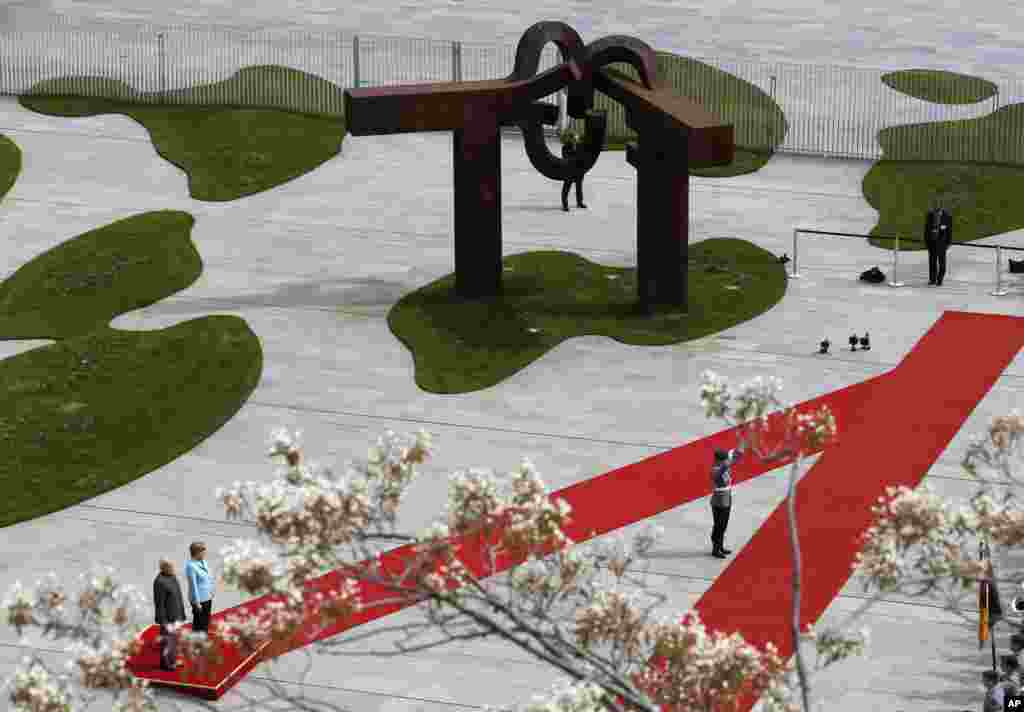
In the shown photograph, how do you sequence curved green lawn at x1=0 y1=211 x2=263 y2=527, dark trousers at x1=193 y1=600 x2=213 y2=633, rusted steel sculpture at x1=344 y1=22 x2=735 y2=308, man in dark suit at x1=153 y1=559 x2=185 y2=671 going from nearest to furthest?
man in dark suit at x1=153 y1=559 x2=185 y2=671, dark trousers at x1=193 y1=600 x2=213 y2=633, curved green lawn at x1=0 y1=211 x2=263 y2=527, rusted steel sculpture at x1=344 y1=22 x2=735 y2=308

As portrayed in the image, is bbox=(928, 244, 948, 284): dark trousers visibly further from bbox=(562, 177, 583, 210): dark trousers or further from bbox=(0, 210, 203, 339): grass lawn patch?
bbox=(0, 210, 203, 339): grass lawn patch

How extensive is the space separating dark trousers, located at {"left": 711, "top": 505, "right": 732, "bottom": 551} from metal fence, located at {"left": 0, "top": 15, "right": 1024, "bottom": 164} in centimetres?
2186

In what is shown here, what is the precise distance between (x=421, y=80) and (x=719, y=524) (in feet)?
96.0

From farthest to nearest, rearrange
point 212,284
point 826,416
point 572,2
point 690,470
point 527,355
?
point 572,2 < point 212,284 < point 527,355 < point 690,470 < point 826,416

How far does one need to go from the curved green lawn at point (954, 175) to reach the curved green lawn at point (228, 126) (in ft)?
42.1

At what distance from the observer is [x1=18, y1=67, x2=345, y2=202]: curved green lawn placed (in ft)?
161

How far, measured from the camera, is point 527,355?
125 ft

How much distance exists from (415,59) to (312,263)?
1675cm

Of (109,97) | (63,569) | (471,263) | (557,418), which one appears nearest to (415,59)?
(109,97)

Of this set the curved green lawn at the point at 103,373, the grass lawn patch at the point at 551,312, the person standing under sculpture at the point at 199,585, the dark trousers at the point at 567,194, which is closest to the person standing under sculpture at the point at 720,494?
the person standing under sculpture at the point at 199,585

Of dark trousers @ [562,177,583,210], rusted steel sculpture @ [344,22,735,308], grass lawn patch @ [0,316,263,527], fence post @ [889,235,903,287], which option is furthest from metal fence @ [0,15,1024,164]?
grass lawn patch @ [0,316,263,527]

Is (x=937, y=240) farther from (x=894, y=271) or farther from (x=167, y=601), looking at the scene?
(x=167, y=601)

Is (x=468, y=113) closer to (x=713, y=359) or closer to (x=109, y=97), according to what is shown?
(x=713, y=359)

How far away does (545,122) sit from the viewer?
4006cm
